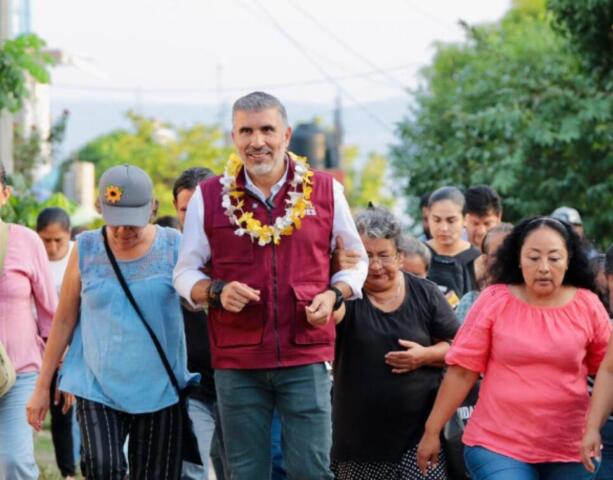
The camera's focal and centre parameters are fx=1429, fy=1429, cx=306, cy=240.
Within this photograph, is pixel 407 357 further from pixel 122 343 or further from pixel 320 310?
pixel 122 343

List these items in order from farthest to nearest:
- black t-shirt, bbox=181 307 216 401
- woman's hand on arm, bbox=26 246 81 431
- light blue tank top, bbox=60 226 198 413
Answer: black t-shirt, bbox=181 307 216 401 < woman's hand on arm, bbox=26 246 81 431 < light blue tank top, bbox=60 226 198 413

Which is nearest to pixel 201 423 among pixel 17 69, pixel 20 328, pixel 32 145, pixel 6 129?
pixel 20 328

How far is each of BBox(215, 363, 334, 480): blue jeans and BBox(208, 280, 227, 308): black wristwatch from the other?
0.33 meters

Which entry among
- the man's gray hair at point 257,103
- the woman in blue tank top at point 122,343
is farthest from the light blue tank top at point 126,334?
the man's gray hair at point 257,103

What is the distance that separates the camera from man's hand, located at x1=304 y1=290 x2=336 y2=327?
6.16 metres

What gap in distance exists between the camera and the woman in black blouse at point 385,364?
7477 millimetres

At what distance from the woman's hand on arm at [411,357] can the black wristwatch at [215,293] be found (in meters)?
1.45

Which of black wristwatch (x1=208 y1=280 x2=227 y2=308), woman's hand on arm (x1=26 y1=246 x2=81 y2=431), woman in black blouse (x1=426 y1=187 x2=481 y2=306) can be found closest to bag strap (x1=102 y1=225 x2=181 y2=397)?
woman's hand on arm (x1=26 y1=246 x2=81 y2=431)

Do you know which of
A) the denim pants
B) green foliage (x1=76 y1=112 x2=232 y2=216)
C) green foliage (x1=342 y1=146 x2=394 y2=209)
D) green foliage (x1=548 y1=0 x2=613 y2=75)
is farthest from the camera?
green foliage (x1=342 y1=146 x2=394 y2=209)

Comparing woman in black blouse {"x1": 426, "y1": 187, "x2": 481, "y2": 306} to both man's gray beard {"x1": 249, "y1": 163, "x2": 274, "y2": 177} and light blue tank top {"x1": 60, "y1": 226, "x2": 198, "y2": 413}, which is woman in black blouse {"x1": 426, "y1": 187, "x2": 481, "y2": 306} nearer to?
light blue tank top {"x1": 60, "y1": 226, "x2": 198, "y2": 413}

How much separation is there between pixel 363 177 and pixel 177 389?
7222 cm

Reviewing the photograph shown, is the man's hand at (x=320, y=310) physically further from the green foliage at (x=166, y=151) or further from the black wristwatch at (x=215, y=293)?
the green foliage at (x=166, y=151)

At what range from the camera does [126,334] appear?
7.01 m

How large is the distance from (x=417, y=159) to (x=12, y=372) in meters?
→ 17.4
